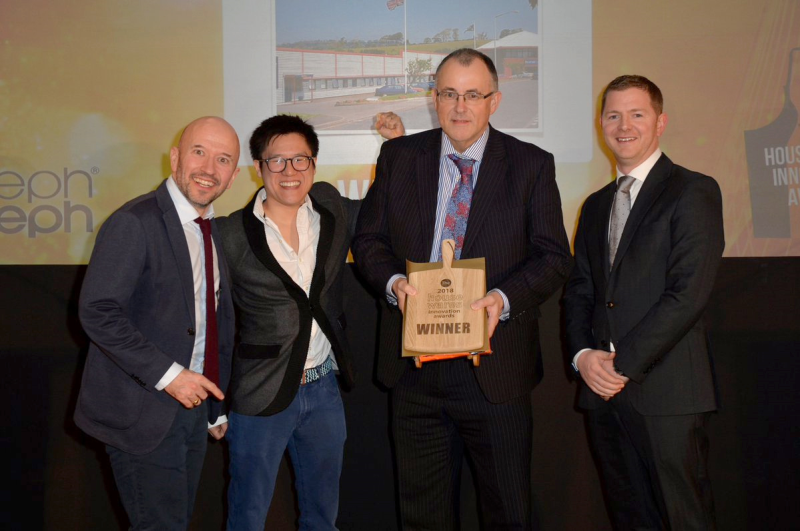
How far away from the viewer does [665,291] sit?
214cm

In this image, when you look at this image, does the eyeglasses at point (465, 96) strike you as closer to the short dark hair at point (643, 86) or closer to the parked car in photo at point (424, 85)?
the short dark hair at point (643, 86)

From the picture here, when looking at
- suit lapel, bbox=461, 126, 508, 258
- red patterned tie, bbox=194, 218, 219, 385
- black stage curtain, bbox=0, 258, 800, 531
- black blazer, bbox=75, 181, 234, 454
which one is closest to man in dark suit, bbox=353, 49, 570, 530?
suit lapel, bbox=461, 126, 508, 258

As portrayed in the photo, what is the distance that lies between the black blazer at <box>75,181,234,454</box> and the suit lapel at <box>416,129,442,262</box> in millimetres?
764

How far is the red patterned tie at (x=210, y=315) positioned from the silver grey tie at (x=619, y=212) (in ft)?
4.48

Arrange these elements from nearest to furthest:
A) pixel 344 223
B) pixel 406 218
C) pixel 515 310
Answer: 1. pixel 515 310
2. pixel 406 218
3. pixel 344 223

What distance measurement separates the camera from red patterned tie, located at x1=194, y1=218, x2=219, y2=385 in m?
2.18

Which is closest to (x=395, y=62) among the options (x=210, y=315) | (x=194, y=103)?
(x=194, y=103)

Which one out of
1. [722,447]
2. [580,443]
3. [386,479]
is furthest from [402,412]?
[722,447]

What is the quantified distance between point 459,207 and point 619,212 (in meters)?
0.59

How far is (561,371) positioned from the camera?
10.7 feet

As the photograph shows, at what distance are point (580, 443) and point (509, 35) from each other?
2.03m

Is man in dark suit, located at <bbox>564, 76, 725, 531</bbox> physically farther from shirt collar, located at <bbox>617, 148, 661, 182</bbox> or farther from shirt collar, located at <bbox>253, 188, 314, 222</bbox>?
shirt collar, located at <bbox>253, 188, 314, 222</bbox>

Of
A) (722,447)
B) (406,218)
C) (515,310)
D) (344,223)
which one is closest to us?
(515,310)

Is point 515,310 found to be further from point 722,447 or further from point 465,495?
point 722,447
